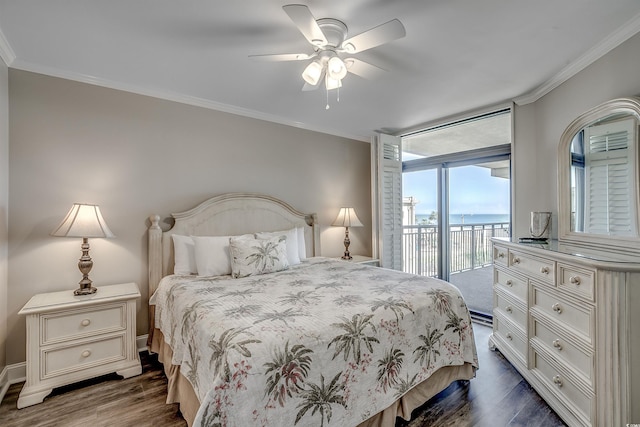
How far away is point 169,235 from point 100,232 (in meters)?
0.62

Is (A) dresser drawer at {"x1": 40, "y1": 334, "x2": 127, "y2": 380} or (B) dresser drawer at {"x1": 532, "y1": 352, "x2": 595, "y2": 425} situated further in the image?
(A) dresser drawer at {"x1": 40, "y1": 334, "x2": 127, "y2": 380}

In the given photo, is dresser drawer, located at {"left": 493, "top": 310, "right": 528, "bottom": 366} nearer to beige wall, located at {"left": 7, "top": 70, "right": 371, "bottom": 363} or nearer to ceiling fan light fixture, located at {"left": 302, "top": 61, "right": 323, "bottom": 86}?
ceiling fan light fixture, located at {"left": 302, "top": 61, "right": 323, "bottom": 86}

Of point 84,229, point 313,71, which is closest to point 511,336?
point 313,71

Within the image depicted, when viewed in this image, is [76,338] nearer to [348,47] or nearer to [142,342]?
[142,342]

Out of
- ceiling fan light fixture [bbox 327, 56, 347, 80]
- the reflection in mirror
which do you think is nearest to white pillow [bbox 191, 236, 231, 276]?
ceiling fan light fixture [bbox 327, 56, 347, 80]

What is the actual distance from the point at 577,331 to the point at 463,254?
9.31 ft

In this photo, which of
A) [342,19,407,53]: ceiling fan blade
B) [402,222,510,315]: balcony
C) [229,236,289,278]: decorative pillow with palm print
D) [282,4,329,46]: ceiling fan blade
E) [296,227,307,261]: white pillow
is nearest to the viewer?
[282,4,329,46]: ceiling fan blade

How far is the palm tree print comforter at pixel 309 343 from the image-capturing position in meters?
1.18

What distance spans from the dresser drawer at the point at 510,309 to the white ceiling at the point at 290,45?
1.98 metres

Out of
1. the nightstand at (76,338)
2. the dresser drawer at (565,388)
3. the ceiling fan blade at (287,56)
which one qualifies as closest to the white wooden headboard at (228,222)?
the nightstand at (76,338)

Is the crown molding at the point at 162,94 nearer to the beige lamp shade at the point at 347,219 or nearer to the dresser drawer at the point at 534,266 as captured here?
the beige lamp shade at the point at 347,219

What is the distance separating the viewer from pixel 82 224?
2.14 metres

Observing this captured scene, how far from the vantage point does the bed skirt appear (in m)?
1.57

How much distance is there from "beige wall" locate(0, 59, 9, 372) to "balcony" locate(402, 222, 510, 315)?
14.8 ft
